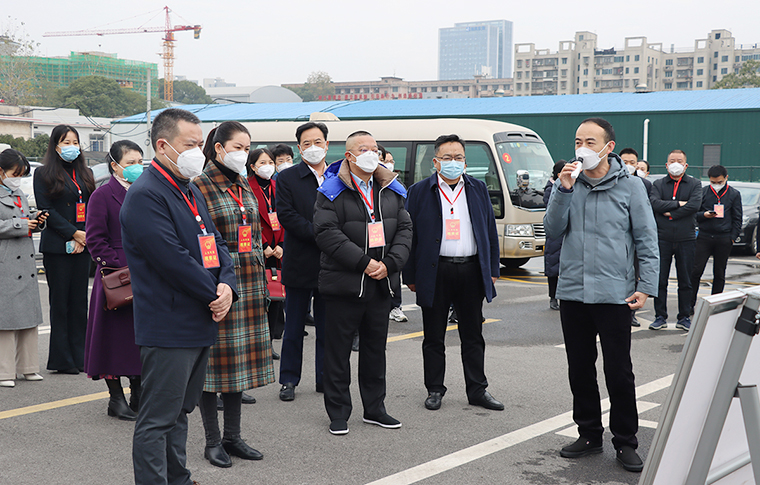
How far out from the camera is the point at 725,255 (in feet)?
29.5

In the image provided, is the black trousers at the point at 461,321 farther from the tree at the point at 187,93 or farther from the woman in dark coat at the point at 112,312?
the tree at the point at 187,93

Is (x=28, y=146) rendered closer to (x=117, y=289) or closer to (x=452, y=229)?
(x=117, y=289)

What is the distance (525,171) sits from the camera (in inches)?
527

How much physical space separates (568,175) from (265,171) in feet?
10.5

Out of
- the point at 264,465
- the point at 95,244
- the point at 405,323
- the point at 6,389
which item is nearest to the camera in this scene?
the point at 264,465

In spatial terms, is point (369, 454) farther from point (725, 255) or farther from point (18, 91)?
point (18, 91)

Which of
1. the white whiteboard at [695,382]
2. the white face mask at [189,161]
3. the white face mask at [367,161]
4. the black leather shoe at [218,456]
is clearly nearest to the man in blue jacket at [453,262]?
the white face mask at [367,161]

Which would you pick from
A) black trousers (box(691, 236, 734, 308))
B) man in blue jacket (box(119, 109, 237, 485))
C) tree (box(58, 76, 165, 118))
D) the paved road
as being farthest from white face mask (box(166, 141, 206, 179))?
tree (box(58, 76, 165, 118))

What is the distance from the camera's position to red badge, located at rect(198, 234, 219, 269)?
3385 millimetres

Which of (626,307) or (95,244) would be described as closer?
(626,307)

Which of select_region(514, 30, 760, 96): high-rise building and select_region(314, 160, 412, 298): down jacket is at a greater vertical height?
select_region(514, 30, 760, 96): high-rise building

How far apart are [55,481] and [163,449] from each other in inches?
40.9

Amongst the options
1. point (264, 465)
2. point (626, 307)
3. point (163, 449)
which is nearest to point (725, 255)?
point (626, 307)

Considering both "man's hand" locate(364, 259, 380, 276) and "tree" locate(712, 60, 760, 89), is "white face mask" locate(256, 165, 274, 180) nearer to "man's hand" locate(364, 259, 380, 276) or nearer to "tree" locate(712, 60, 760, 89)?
"man's hand" locate(364, 259, 380, 276)
